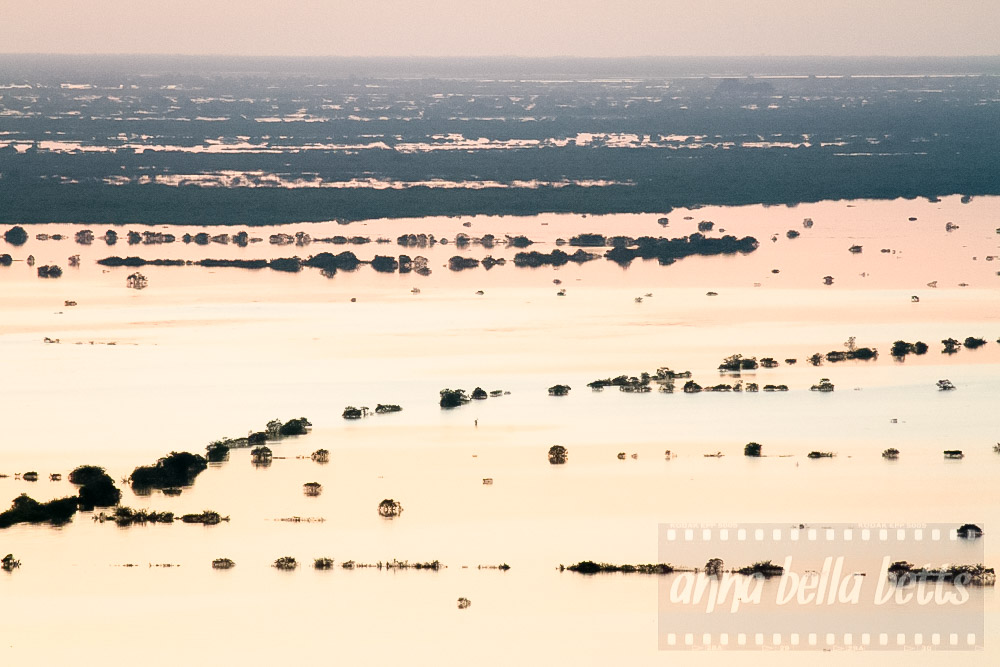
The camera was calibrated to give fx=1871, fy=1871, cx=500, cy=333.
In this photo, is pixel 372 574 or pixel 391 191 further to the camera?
pixel 391 191

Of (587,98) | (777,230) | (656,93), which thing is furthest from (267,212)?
(656,93)

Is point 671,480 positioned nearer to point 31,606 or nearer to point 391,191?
point 31,606

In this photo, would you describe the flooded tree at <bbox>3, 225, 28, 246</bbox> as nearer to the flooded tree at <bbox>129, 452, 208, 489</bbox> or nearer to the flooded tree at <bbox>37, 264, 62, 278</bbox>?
the flooded tree at <bbox>37, 264, 62, 278</bbox>

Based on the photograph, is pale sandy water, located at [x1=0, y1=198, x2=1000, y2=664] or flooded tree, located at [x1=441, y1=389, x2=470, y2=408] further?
flooded tree, located at [x1=441, y1=389, x2=470, y2=408]

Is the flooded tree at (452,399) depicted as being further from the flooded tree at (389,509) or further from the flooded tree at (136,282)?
the flooded tree at (136,282)

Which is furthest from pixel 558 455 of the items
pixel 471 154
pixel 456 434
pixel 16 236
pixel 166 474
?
pixel 471 154

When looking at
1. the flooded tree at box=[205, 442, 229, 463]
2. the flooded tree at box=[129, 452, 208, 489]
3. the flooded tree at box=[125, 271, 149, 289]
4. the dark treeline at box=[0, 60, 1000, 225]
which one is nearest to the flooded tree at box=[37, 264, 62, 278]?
the flooded tree at box=[125, 271, 149, 289]

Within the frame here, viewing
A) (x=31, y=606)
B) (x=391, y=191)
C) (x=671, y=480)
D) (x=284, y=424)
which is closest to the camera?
(x=31, y=606)
